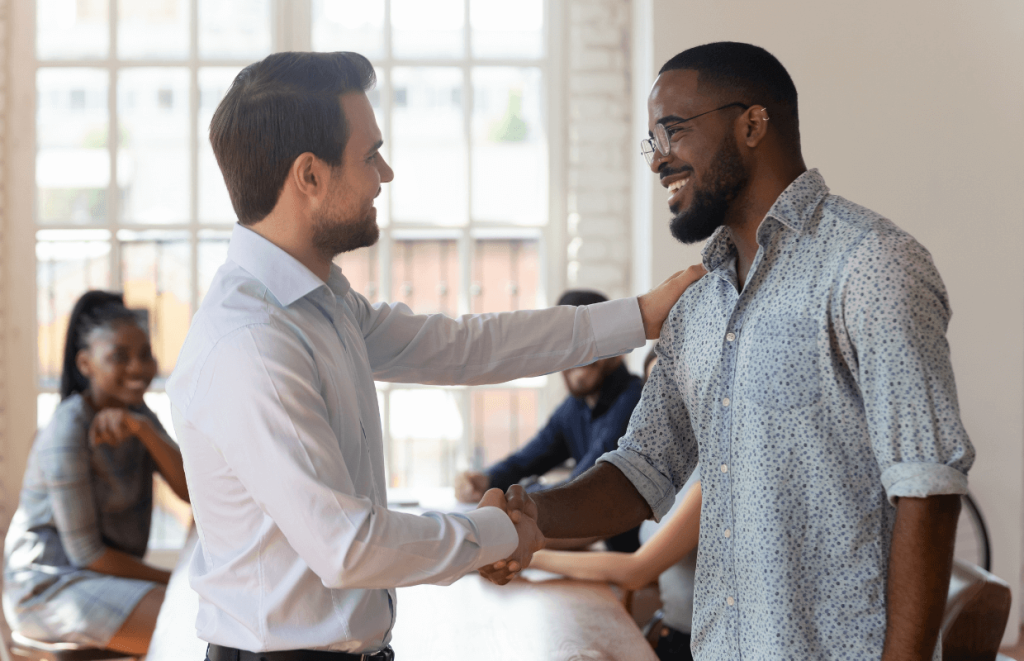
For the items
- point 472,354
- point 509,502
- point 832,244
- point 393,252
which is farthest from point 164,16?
point 832,244

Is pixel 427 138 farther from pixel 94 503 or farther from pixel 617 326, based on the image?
pixel 617 326

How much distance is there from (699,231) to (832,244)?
0.28 metres

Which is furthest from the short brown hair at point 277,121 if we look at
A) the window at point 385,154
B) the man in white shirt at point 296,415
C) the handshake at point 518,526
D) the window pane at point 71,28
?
the window pane at point 71,28

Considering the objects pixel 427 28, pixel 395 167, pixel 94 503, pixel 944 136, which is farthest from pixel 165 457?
pixel 944 136

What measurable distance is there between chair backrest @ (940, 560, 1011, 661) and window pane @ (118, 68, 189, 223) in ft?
12.5

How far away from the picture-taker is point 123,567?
2.75 metres

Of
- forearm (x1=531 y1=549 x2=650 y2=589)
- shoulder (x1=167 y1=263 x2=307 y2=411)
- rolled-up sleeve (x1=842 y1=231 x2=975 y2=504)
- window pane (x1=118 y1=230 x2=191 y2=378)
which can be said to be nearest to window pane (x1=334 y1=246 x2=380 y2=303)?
window pane (x1=118 y1=230 x2=191 y2=378)

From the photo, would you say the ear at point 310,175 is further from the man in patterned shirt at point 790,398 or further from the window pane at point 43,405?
the window pane at point 43,405

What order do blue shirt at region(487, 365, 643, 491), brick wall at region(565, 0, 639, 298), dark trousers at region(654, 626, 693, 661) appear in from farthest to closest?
brick wall at region(565, 0, 639, 298)
blue shirt at region(487, 365, 643, 491)
dark trousers at region(654, 626, 693, 661)

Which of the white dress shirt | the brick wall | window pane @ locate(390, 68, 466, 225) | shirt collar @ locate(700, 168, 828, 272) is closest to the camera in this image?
the white dress shirt

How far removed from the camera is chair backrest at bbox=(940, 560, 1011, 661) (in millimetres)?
1677

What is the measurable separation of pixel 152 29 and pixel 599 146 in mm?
2279

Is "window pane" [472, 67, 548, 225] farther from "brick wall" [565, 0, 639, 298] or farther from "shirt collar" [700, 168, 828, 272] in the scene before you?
"shirt collar" [700, 168, 828, 272]

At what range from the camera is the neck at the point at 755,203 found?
1.40 metres
